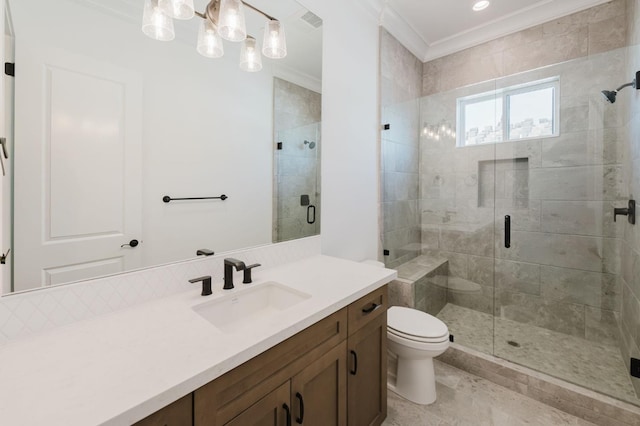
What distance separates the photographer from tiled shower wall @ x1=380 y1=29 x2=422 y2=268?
8.23 feet

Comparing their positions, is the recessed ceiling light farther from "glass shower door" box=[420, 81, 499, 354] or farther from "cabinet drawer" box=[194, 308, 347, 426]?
"cabinet drawer" box=[194, 308, 347, 426]

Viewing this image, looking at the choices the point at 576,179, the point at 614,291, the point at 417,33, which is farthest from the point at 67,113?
the point at 614,291

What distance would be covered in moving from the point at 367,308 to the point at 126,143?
124cm

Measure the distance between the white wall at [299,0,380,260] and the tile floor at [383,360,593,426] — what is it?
104 cm

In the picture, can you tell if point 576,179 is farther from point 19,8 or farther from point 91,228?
point 19,8

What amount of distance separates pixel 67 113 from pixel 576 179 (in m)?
3.16

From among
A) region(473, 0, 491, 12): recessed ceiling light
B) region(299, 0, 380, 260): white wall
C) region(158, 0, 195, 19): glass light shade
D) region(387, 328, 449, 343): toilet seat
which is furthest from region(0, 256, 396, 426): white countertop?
region(473, 0, 491, 12): recessed ceiling light

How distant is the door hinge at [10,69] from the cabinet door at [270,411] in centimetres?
123

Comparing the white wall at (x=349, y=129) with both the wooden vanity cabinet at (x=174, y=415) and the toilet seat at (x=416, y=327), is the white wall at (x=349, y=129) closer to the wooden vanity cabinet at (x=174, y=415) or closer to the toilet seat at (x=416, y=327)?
the toilet seat at (x=416, y=327)

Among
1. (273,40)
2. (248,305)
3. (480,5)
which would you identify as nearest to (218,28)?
(273,40)

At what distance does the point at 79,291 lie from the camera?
94cm

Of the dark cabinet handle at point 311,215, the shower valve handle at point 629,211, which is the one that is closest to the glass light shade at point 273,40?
the dark cabinet handle at point 311,215

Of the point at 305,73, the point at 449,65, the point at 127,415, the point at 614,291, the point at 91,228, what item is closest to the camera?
the point at 127,415

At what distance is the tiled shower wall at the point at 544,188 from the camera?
207 cm
